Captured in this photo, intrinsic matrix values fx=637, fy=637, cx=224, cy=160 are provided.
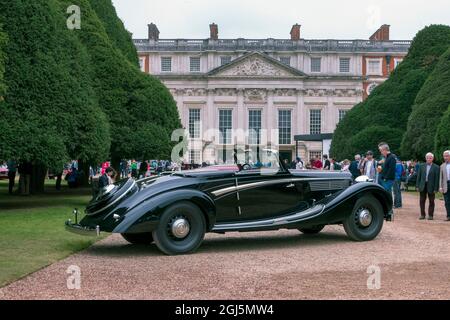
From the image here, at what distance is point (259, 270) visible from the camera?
7.79m

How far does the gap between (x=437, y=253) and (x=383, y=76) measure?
68.2 meters

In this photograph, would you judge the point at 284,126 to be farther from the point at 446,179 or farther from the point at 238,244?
the point at 238,244

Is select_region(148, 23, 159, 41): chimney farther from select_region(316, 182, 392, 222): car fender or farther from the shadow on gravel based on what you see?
select_region(316, 182, 392, 222): car fender

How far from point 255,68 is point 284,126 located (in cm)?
769

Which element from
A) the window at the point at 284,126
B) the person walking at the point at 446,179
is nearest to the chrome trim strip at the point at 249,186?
the person walking at the point at 446,179

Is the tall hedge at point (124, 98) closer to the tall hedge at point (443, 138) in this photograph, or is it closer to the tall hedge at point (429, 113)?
the tall hedge at point (443, 138)

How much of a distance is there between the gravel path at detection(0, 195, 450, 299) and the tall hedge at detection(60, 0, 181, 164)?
13.4 m

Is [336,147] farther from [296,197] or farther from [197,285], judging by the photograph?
[197,285]

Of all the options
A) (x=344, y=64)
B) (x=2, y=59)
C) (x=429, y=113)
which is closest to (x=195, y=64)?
(x=344, y=64)

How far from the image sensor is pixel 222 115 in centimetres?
7594

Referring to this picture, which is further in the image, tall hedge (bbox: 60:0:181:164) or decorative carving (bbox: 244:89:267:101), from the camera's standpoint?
decorative carving (bbox: 244:89:267:101)

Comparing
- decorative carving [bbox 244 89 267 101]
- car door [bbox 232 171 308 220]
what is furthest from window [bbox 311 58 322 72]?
car door [bbox 232 171 308 220]

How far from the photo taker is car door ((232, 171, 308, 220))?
9.60 metres
